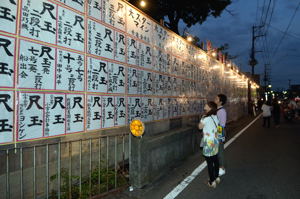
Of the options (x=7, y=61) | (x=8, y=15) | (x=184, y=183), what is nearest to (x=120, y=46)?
(x=8, y=15)

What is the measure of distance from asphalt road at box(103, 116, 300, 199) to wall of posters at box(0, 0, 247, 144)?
1794mm

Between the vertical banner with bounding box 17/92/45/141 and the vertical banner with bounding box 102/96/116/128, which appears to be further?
the vertical banner with bounding box 102/96/116/128

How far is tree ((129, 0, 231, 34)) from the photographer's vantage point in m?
16.7

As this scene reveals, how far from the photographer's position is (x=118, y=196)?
179 inches

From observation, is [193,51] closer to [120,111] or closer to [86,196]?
[120,111]

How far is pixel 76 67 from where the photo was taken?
4672mm

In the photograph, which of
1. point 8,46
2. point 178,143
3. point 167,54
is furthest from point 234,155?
point 8,46

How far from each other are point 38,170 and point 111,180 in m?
1.57

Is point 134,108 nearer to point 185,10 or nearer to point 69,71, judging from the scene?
point 69,71

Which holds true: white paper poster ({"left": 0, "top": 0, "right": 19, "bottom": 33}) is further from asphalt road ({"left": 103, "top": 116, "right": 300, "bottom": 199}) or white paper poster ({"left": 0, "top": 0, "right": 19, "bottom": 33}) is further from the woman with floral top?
the woman with floral top

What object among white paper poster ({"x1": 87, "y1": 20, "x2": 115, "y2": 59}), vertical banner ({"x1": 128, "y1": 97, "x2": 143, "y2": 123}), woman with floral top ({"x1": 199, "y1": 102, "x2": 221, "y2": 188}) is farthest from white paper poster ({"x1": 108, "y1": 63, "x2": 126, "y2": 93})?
woman with floral top ({"x1": 199, "y1": 102, "x2": 221, "y2": 188})

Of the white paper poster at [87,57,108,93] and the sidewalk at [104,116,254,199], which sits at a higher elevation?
the white paper poster at [87,57,108,93]

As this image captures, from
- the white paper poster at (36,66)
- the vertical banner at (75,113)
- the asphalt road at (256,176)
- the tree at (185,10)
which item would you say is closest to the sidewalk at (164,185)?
the asphalt road at (256,176)

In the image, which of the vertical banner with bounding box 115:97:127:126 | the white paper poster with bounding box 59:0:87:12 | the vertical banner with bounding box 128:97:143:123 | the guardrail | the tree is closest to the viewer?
the guardrail
